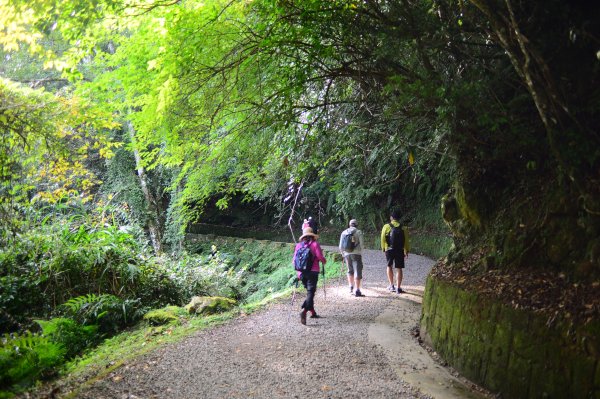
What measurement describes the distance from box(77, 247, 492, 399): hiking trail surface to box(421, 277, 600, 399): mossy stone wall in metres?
Answer: 0.32

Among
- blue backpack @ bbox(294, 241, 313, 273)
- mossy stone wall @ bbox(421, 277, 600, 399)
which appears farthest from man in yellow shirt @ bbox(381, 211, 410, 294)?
mossy stone wall @ bbox(421, 277, 600, 399)

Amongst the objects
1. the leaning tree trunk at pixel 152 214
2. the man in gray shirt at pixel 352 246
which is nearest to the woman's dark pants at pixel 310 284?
the man in gray shirt at pixel 352 246

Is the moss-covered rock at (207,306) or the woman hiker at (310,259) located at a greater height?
the woman hiker at (310,259)

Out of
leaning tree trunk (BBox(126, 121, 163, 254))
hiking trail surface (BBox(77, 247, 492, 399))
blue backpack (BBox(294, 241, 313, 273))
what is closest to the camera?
Answer: hiking trail surface (BBox(77, 247, 492, 399))

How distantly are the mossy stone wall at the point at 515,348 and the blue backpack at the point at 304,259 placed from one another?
224 cm

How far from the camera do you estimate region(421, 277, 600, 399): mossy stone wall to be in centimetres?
365

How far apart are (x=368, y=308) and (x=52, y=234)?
6728mm

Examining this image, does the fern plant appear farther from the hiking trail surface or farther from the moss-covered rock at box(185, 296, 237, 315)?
the moss-covered rock at box(185, 296, 237, 315)

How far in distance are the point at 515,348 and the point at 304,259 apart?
144 inches

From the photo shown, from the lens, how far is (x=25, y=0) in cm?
452

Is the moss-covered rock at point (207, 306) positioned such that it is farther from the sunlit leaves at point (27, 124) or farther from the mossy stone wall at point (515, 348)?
the mossy stone wall at point (515, 348)

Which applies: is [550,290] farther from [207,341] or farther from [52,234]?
[52,234]

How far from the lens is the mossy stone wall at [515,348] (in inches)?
144

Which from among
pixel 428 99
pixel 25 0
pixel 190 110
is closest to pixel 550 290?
pixel 428 99
